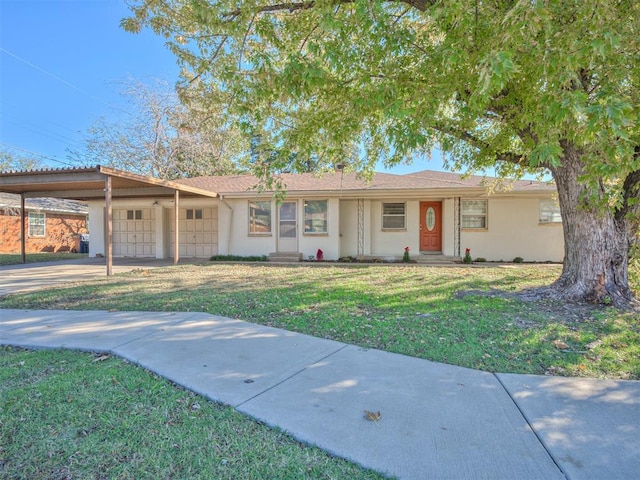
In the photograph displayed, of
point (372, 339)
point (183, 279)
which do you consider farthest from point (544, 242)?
point (183, 279)

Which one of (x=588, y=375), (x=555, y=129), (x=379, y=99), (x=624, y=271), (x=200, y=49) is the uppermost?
(x=200, y=49)

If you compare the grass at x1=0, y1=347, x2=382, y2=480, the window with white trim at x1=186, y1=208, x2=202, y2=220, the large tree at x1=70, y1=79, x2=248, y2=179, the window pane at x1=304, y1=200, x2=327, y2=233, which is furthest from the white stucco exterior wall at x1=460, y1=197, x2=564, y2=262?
the large tree at x1=70, y1=79, x2=248, y2=179

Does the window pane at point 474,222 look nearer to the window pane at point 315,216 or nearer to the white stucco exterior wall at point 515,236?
the white stucco exterior wall at point 515,236

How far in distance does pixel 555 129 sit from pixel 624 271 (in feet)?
14.5

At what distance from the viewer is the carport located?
1016 centimetres

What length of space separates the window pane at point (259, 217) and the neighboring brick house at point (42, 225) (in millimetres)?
14917

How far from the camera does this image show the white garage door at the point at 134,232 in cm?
1647

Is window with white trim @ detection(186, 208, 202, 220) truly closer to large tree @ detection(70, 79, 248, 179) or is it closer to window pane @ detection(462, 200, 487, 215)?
large tree @ detection(70, 79, 248, 179)

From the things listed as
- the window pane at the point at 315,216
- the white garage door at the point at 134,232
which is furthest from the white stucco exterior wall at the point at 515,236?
the white garage door at the point at 134,232

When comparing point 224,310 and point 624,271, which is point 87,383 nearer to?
point 224,310

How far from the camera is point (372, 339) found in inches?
183

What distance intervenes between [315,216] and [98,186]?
26.3 ft

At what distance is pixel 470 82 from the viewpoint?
4793mm

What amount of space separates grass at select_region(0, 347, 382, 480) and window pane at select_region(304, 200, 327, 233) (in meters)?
11.0
